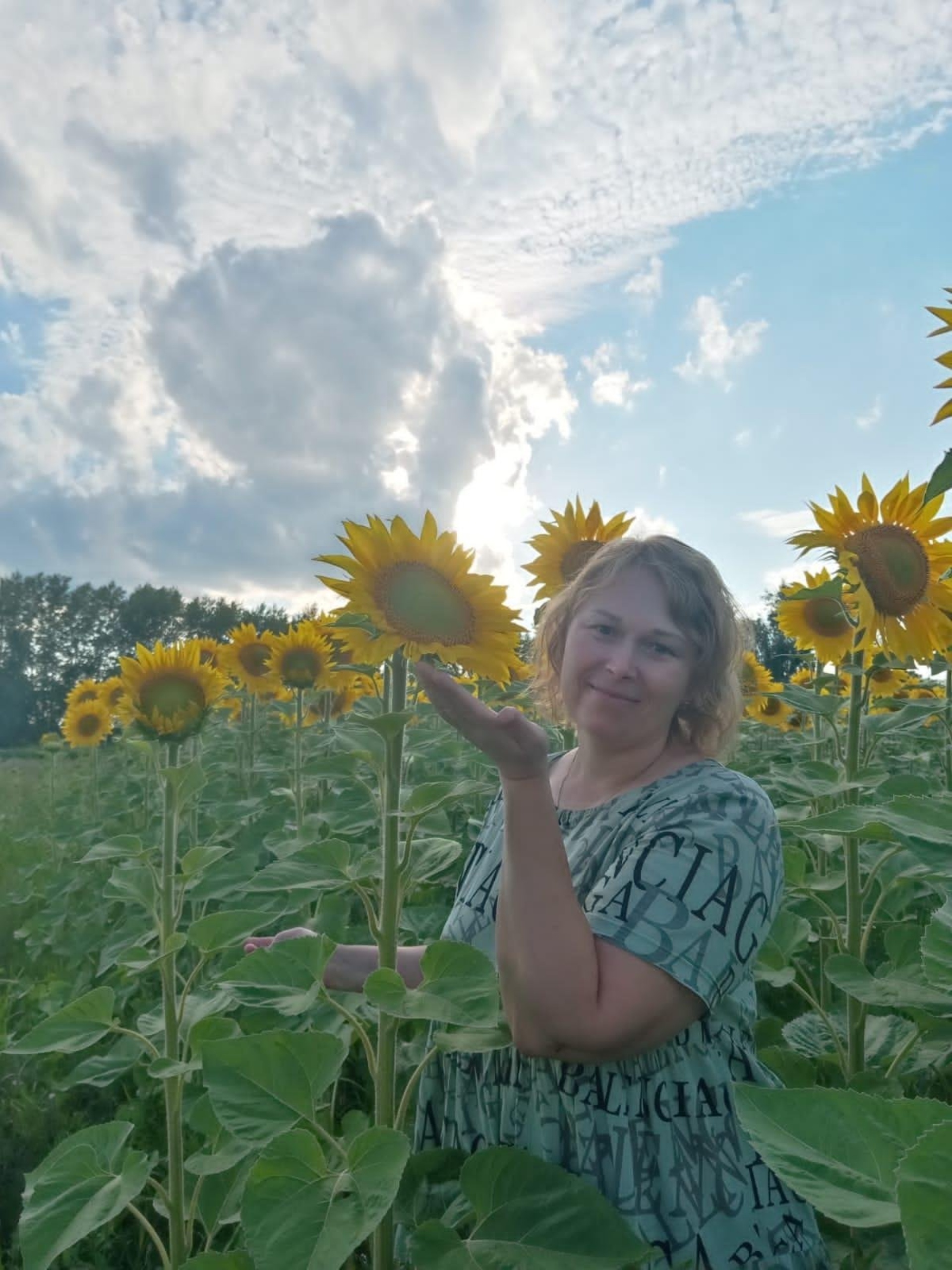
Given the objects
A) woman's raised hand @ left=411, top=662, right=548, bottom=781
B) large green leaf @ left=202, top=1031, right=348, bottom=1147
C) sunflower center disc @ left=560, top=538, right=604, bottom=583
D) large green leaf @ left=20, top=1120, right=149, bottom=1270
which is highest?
sunflower center disc @ left=560, top=538, right=604, bottom=583

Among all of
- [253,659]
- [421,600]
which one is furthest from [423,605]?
[253,659]

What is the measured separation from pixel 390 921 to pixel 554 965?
1.36 ft

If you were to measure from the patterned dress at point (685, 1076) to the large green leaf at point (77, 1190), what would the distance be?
70 centimetres

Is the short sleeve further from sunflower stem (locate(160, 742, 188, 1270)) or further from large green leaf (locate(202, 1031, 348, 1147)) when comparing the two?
sunflower stem (locate(160, 742, 188, 1270))

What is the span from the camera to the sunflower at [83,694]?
8254 mm

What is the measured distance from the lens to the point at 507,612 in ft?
6.89

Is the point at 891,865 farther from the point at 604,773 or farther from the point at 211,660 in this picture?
the point at 211,660

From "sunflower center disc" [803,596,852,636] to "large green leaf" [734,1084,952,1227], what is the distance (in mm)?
3270

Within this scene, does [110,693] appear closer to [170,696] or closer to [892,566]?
[170,696]

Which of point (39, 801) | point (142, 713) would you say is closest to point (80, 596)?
point (39, 801)

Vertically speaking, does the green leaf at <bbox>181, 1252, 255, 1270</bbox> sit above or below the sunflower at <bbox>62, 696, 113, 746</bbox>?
below

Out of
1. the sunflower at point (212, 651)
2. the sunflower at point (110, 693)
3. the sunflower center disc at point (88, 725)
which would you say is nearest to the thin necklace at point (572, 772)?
the sunflower at point (212, 651)

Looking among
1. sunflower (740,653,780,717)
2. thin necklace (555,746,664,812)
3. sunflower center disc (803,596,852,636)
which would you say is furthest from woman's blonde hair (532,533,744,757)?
sunflower (740,653,780,717)

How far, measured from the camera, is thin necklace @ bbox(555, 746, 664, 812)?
2.07 metres
